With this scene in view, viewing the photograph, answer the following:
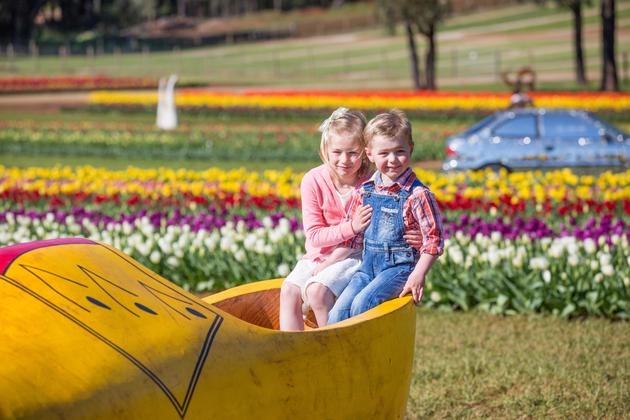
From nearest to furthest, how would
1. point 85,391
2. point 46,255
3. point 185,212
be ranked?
point 85,391 → point 46,255 → point 185,212

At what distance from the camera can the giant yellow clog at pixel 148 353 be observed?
110 inches

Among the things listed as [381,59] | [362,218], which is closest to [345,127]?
[362,218]

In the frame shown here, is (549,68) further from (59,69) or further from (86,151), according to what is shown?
(86,151)

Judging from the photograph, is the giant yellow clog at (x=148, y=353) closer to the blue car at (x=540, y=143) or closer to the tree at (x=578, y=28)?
the blue car at (x=540, y=143)

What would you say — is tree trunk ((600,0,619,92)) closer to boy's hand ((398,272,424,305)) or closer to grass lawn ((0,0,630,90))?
grass lawn ((0,0,630,90))

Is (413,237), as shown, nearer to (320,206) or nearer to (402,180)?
(402,180)

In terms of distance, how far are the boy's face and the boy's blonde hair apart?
0.01 m

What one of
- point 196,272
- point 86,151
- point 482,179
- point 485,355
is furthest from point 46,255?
point 86,151

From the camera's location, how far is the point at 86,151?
1952 cm

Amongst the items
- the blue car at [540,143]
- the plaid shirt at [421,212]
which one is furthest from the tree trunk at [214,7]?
the plaid shirt at [421,212]

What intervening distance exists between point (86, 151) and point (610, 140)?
9.28m

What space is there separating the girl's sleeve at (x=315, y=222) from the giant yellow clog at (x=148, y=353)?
54cm

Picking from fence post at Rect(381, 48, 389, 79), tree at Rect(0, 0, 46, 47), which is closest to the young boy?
fence post at Rect(381, 48, 389, 79)

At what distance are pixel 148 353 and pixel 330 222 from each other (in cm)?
154
